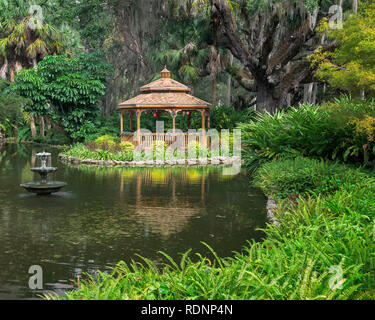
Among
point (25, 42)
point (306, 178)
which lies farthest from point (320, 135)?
point (25, 42)

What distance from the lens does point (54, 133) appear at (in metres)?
38.3

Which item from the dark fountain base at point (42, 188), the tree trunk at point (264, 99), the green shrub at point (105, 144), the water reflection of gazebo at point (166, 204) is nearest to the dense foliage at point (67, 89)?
the green shrub at point (105, 144)

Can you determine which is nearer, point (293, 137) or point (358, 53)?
point (358, 53)

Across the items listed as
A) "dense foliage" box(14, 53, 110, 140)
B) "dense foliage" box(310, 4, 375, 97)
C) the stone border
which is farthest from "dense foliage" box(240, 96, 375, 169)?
"dense foliage" box(14, 53, 110, 140)

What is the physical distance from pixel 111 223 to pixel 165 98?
1640 cm

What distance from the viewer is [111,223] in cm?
959

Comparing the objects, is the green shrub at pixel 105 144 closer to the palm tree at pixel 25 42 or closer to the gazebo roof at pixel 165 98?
the gazebo roof at pixel 165 98

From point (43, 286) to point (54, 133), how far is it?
111 feet

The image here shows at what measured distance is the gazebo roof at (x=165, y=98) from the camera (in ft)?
81.6

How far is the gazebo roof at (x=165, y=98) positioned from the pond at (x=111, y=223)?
8734 mm

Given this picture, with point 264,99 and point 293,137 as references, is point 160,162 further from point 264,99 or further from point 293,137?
point 264,99

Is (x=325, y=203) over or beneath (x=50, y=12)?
beneath
